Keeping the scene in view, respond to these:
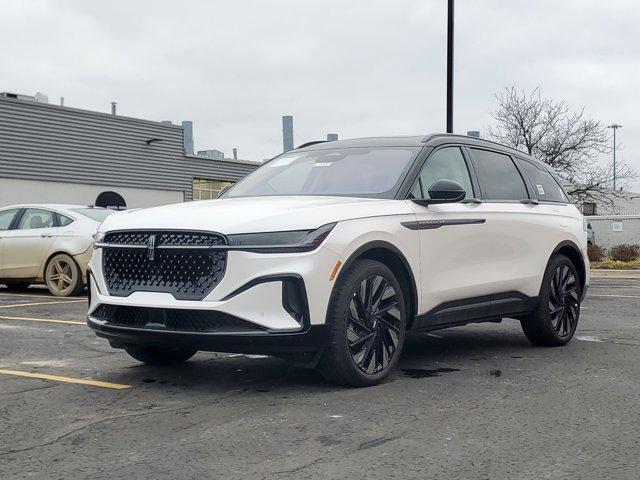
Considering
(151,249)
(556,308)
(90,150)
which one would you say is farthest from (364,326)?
(90,150)

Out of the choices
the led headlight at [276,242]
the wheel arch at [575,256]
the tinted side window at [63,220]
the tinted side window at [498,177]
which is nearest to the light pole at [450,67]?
the tinted side window at [63,220]

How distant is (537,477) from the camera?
3.85 m

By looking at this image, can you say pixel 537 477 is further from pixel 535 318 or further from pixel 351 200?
pixel 535 318

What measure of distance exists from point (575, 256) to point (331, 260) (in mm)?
3814

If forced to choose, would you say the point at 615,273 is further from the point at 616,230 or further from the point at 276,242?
the point at 276,242

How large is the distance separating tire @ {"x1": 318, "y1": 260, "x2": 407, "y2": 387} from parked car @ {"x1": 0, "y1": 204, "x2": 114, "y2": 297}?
8.26 metres

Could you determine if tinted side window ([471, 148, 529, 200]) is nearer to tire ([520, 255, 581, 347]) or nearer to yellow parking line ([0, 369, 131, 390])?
tire ([520, 255, 581, 347])

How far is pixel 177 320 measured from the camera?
18.0 ft

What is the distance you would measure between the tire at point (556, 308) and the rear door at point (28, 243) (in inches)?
329

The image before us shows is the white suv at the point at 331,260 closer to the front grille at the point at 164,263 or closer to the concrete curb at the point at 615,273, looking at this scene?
the front grille at the point at 164,263

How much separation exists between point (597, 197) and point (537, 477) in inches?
1363

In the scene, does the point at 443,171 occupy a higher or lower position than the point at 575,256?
higher

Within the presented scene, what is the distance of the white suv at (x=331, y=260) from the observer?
17.6 ft

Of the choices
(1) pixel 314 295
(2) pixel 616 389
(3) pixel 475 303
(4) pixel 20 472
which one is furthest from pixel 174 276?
(2) pixel 616 389
